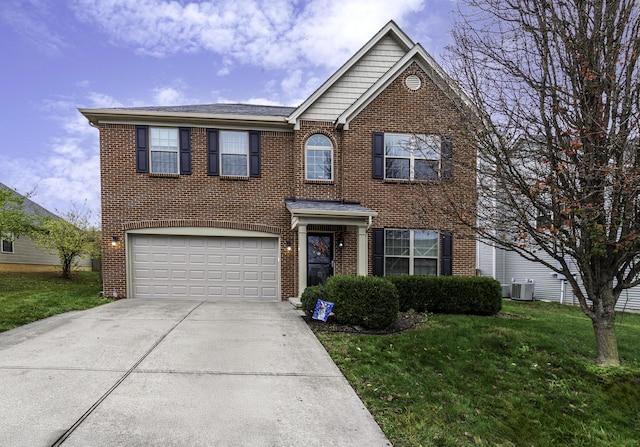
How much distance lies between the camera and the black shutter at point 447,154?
218 inches

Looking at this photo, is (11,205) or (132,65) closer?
(11,205)

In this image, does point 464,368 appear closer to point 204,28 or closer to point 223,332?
point 223,332

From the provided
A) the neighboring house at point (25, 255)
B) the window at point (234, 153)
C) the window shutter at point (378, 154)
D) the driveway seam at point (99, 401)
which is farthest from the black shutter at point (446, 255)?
the neighboring house at point (25, 255)

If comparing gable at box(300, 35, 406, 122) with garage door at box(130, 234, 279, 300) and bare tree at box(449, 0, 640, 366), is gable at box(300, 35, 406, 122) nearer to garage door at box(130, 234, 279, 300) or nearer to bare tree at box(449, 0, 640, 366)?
garage door at box(130, 234, 279, 300)

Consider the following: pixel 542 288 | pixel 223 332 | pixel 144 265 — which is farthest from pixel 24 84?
pixel 542 288

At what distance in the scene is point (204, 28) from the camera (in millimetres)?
10859

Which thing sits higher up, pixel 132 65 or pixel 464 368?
pixel 132 65

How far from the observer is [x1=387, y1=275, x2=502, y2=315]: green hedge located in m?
8.55

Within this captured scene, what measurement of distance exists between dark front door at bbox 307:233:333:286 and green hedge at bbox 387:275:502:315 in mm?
2486

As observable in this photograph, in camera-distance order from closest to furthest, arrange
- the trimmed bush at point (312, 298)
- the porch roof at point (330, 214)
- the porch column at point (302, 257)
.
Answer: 1. the trimmed bush at point (312, 298)
2. the porch roof at point (330, 214)
3. the porch column at point (302, 257)

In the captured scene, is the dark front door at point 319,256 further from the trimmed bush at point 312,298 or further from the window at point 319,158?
the trimmed bush at point 312,298

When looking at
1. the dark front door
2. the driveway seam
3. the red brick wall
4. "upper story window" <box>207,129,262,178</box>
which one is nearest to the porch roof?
the red brick wall

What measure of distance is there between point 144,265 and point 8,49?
11247 mm

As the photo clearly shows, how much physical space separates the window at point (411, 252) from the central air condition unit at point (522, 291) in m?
Result: 5.63
